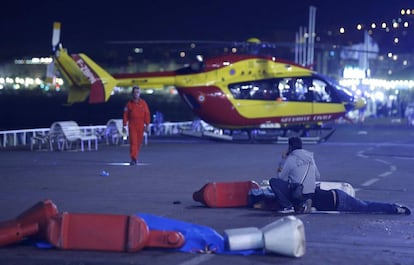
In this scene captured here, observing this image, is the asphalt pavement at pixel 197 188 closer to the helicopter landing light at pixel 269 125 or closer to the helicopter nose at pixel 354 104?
the helicopter landing light at pixel 269 125

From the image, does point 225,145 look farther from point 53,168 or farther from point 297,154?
point 297,154

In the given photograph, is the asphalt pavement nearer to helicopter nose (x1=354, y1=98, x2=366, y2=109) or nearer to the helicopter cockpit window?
the helicopter cockpit window

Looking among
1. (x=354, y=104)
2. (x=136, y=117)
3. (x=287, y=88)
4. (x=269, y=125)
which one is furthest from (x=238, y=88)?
(x=136, y=117)

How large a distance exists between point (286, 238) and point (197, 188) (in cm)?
773

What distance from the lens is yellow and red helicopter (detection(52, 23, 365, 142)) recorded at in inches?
1356

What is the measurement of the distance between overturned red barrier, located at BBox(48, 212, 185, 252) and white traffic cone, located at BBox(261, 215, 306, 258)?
1.08 meters

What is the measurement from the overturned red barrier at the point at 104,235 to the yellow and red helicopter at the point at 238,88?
2344 centimetres

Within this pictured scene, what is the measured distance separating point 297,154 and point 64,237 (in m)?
4.68

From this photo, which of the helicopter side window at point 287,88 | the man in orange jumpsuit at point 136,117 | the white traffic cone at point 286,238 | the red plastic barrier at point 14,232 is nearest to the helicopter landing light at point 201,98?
the helicopter side window at point 287,88

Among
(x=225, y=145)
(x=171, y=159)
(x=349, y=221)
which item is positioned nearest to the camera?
(x=349, y=221)

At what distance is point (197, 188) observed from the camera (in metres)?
17.9

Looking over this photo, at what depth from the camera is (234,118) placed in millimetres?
35125

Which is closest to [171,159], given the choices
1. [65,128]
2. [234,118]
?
[65,128]

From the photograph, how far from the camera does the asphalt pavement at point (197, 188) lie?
1054 cm
